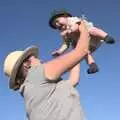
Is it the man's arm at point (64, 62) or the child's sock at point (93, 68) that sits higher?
the child's sock at point (93, 68)

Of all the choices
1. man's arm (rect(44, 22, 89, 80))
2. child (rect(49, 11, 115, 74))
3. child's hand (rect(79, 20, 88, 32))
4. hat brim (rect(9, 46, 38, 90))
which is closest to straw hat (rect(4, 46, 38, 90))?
hat brim (rect(9, 46, 38, 90))

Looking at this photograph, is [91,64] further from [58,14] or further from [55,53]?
[58,14]

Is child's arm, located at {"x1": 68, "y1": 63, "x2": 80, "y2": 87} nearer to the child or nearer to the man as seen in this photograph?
the child

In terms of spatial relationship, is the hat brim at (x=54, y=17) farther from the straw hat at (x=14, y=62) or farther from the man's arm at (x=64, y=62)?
the man's arm at (x=64, y=62)

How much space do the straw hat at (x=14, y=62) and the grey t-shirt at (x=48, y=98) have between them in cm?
27

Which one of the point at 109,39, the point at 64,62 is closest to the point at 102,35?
the point at 109,39

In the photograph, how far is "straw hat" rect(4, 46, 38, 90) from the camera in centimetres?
673

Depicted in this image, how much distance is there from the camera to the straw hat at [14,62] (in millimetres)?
6734

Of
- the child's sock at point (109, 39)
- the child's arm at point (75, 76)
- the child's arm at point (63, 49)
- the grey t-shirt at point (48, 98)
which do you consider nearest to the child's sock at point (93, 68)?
the child's arm at point (75, 76)

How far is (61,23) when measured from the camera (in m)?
7.63

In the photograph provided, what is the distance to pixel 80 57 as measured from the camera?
626 cm

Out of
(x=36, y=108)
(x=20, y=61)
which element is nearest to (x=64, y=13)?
(x=20, y=61)

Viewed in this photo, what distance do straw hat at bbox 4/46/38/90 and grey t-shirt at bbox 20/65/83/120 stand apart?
0.88 ft

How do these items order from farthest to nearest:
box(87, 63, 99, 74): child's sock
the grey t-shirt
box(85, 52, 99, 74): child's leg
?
box(87, 63, 99, 74): child's sock, box(85, 52, 99, 74): child's leg, the grey t-shirt
